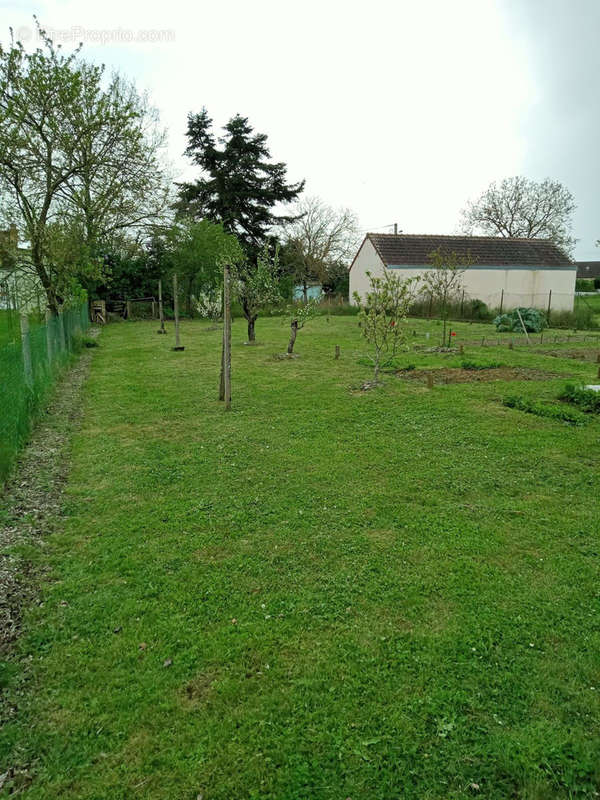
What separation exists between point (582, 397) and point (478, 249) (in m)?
25.1

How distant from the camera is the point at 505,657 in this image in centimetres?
274

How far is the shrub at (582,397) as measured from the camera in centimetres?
770

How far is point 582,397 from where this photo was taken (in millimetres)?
8008

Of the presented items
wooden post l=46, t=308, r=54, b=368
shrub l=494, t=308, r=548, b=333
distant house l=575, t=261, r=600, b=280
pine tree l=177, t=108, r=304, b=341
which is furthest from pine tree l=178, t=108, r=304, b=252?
distant house l=575, t=261, r=600, b=280

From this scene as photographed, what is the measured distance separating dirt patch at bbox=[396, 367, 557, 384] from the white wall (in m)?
18.1

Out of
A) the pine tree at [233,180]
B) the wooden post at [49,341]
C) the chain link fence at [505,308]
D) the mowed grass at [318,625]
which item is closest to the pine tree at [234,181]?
the pine tree at [233,180]

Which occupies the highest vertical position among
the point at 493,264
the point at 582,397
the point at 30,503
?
the point at 493,264

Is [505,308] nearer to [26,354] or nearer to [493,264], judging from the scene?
[493,264]

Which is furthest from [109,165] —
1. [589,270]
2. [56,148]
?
[589,270]

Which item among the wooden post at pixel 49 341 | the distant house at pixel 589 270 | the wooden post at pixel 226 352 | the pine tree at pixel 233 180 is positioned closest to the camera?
the wooden post at pixel 226 352

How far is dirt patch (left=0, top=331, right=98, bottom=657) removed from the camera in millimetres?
3273

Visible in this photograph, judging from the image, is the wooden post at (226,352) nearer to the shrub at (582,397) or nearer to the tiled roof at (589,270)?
the shrub at (582,397)

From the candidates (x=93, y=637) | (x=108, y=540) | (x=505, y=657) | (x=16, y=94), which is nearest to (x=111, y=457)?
(x=108, y=540)

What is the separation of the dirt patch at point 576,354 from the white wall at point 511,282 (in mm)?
14244
